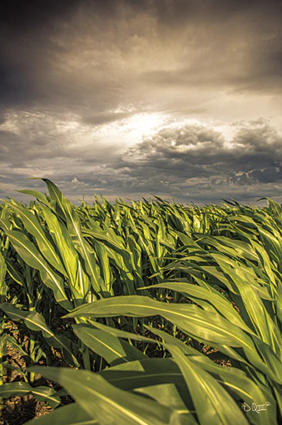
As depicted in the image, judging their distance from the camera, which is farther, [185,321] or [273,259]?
[273,259]

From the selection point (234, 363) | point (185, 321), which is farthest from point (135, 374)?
point (234, 363)

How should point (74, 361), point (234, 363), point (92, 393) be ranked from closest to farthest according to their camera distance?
point (92, 393) < point (234, 363) < point (74, 361)

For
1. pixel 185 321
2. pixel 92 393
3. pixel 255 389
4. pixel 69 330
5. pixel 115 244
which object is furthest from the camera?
pixel 69 330

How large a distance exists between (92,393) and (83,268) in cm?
99

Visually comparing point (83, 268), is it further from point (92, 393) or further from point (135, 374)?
point (92, 393)

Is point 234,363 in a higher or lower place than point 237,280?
lower

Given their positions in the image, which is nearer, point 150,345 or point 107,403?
point 107,403

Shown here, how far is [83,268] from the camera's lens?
1.40 m

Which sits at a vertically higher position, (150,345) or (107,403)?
(107,403)

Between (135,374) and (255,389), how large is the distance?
0.97 feet

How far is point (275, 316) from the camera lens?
1.14 m

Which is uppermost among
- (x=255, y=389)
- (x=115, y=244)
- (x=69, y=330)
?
(x=115, y=244)

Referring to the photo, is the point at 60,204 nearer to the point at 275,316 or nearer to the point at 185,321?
the point at 185,321

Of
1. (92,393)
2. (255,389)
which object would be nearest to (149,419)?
(92,393)
